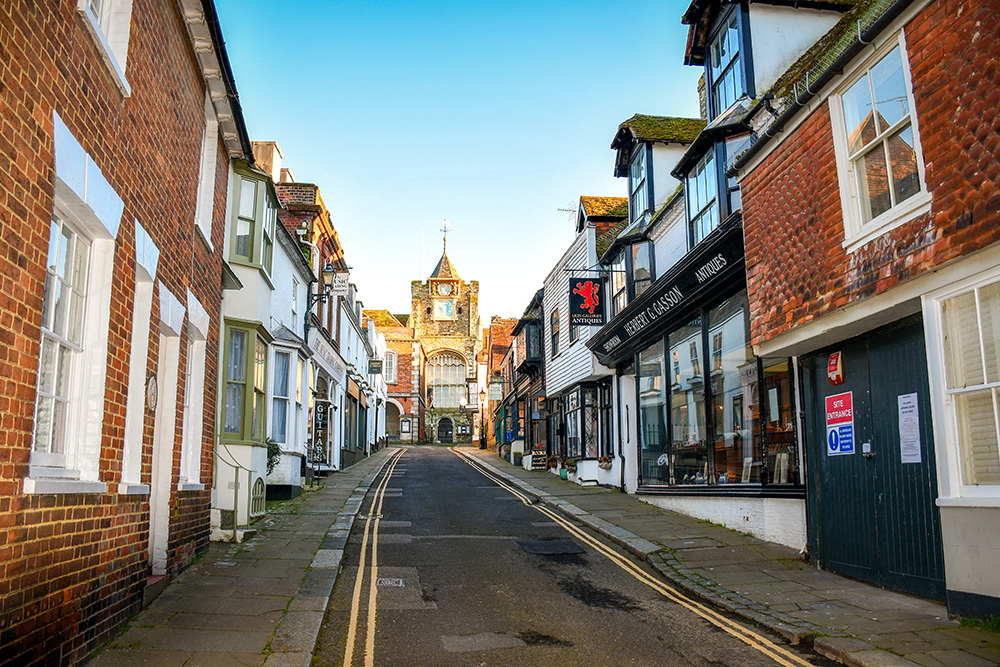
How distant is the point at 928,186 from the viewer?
6.76 meters

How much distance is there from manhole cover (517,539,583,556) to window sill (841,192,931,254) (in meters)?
5.72

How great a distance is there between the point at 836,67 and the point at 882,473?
430 centimetres

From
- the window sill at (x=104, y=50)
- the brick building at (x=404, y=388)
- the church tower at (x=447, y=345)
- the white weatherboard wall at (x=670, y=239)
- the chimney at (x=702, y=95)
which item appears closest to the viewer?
the window sill at (x=104, y=50)

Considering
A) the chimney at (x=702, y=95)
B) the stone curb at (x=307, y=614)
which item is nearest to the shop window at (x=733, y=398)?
the stone curb at (x=307, y=614)

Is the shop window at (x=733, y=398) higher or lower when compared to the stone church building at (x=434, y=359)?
A: lower

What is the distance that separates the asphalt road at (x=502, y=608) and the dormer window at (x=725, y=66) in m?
8.39

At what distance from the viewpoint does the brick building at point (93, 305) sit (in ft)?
14.0

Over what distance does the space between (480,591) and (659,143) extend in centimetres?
1242

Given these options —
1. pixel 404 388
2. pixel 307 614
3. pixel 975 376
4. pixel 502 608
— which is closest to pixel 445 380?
pixel 404 388

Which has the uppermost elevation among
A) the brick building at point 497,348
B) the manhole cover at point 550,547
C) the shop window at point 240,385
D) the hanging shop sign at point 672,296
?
the brick building at point 497,348

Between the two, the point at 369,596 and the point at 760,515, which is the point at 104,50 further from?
the point at 760,515

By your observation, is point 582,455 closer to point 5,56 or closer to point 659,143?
point 659,143

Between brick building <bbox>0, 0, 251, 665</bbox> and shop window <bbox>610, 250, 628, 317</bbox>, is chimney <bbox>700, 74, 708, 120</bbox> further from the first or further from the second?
brick building <bbox>0, 0, 251, 665</bbox>

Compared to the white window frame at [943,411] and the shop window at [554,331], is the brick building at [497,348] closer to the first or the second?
the shop window at [554,331]
